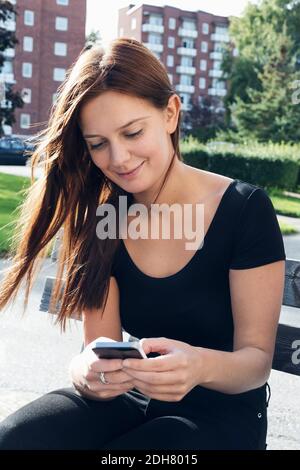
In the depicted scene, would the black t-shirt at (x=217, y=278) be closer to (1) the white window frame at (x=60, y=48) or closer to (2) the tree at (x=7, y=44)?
(2) the tree at (x=7, y=44)

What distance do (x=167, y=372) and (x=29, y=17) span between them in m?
62.3

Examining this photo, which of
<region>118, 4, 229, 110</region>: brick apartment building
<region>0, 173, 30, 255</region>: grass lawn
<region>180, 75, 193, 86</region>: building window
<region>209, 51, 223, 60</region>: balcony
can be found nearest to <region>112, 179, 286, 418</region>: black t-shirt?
<region>0, 173, 30, 255</region>: grass lawn

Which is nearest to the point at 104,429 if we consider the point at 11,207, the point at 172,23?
the point at 11,207

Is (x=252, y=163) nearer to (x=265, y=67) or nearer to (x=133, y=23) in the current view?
(x=265, y=67)

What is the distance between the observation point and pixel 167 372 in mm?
1735

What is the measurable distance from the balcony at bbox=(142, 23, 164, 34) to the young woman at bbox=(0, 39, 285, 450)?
7592cm

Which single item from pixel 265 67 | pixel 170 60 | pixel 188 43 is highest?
pixel 188 43

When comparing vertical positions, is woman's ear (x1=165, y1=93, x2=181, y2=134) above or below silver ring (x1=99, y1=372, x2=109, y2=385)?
above

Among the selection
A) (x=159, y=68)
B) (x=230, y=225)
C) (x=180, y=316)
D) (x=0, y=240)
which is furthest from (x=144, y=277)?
(x=0, y=240)

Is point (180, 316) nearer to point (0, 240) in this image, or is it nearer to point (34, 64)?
point (0, 240)

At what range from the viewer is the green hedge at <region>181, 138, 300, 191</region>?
22438 millimetres

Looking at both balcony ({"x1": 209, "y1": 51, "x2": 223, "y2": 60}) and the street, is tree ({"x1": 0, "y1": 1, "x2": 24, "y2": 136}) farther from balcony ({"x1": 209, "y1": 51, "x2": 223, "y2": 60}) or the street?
balcony ({"x1": 209, "y1": 51, "x2": 223, "y2": 60})

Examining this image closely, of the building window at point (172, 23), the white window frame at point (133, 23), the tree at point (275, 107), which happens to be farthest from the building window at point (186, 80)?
the tree at point (275, 107)

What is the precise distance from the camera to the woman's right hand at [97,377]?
1861 mm
